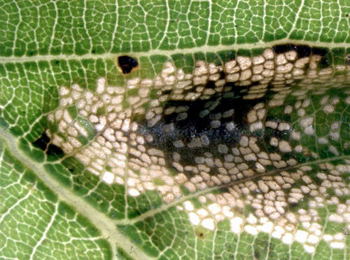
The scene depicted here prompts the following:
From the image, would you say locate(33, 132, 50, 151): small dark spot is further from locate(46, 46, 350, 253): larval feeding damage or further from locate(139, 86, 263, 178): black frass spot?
locate(139, 86, 263, 178): black frass spot

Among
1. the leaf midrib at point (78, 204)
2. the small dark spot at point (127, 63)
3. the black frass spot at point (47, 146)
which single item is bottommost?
the leaf midrib at point (78, 204)

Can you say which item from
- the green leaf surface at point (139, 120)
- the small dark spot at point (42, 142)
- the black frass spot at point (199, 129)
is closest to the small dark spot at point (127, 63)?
the green leaf surface at point (139, 120)

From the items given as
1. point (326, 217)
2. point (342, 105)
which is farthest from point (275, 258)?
point (342, 105)

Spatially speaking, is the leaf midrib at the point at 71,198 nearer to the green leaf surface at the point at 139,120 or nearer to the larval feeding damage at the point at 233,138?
the green leaf surface at the point at 139,120

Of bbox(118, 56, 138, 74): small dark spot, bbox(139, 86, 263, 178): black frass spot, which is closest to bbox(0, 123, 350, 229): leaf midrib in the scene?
bbox(139, 86, 263, 178): black frass spot

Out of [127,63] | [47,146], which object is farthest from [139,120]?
[47,146]

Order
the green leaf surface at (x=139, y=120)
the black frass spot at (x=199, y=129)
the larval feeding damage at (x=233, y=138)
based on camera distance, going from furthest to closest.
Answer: the black frass spot at (x=199, y=129), the larval feeding damage at (x=233, y=138), the green leaf surface at (x=139, y=120)
